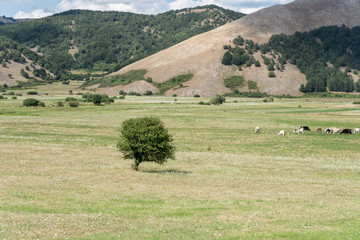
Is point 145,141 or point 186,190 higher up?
point 145,141

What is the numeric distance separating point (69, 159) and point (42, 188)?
51.6 ft

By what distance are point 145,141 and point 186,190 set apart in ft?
33.3

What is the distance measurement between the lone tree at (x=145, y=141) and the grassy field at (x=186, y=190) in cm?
152

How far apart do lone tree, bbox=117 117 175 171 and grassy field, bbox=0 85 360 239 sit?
152 centimetres

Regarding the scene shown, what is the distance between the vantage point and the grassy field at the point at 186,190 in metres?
19.5

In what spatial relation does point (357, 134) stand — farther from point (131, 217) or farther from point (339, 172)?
point (131, 217)

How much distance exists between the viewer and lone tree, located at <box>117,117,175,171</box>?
1548 inches

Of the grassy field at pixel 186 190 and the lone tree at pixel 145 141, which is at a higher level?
the lone tree at pixel 145 141

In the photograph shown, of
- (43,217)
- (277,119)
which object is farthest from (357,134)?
(43,217)

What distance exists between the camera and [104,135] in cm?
7194

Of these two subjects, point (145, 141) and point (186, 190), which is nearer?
point (186, 190)

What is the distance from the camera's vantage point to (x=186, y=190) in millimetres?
30141

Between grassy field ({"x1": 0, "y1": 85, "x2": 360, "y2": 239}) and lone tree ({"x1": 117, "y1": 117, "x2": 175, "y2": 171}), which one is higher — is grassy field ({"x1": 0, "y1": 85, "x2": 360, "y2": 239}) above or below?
below

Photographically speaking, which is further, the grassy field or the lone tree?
the lone tree
